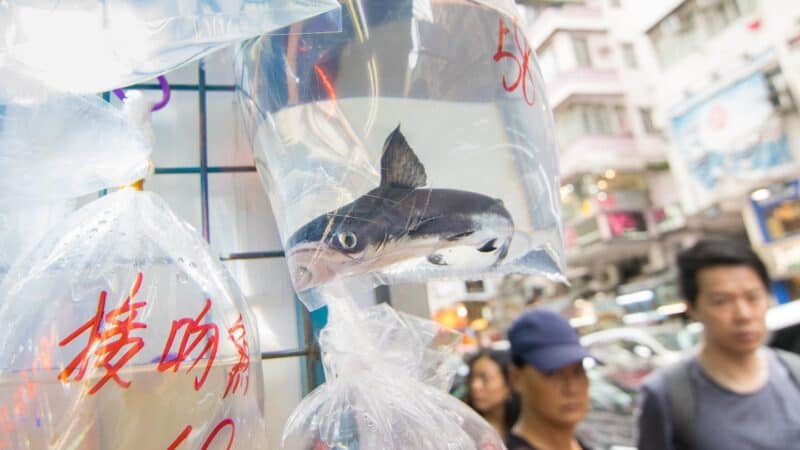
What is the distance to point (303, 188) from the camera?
1.61ft

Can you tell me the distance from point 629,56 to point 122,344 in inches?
639

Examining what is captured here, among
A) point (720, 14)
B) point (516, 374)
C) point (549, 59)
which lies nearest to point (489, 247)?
point (516, 374)

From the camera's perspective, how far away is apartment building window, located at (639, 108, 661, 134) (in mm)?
14117

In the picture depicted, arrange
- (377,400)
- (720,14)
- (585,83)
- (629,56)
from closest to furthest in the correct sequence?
(377,400) < (720,14) < (585,83) < (629,56)

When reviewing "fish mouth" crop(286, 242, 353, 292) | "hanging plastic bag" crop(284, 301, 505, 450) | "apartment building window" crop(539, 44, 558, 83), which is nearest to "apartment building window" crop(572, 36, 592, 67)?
"apartment building window" crop(539, 44, 558, 83)

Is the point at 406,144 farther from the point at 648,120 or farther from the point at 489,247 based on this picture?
the point at 648,120

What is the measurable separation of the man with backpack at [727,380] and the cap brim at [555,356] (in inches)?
9.8

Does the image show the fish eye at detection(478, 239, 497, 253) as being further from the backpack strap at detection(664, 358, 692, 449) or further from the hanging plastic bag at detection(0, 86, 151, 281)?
the backpack strap at detection(664, 358, 692, 449)

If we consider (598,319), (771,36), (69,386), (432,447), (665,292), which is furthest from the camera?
(598,319)

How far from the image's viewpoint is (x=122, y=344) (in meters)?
0.42

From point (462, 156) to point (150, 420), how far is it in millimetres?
348

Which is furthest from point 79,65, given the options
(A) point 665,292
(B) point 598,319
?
(B) point 598,319

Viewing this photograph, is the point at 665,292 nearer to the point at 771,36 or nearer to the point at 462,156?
the point at 771,36

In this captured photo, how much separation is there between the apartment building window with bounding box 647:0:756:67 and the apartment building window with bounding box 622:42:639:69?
2966 mm
